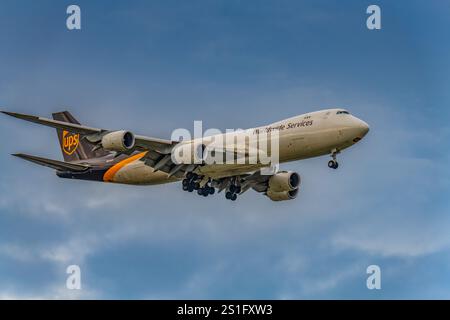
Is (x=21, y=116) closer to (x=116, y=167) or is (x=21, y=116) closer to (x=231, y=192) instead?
(x=116, y=167)

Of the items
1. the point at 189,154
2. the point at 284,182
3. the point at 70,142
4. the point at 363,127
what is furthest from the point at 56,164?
the point at 363,127

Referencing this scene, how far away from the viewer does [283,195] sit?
74.2m

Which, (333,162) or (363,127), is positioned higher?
(363,127)

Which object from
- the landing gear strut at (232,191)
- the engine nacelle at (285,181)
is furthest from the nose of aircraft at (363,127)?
the landing gear strut at (232,191)

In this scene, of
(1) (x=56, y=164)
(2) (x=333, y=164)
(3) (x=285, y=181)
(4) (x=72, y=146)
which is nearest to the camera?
(2) (x=333, y=164)

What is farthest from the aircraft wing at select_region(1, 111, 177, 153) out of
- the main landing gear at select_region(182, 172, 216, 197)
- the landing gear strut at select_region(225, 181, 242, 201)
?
the landing gear strut at select_region(225, 181, 242, 201)

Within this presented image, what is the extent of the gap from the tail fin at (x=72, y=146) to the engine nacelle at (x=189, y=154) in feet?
35.1

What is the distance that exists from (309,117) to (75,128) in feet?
57.6

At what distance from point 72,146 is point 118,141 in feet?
50.0

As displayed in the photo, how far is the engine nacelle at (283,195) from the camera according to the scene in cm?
7419
